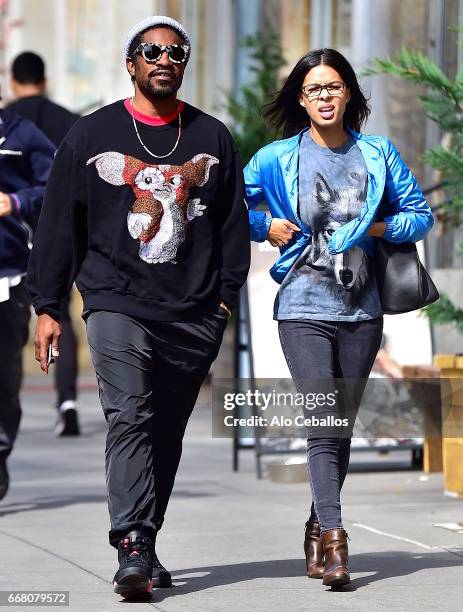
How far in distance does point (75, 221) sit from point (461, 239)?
6.22 metres

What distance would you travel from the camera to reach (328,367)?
20.5 ft

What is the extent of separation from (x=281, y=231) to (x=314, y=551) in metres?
1.09

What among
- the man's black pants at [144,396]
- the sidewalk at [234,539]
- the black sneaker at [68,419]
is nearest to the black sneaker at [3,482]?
the sidewalk at [234,539]

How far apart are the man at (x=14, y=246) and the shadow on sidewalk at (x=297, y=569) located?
2064 mm

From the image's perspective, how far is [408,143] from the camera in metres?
11.9

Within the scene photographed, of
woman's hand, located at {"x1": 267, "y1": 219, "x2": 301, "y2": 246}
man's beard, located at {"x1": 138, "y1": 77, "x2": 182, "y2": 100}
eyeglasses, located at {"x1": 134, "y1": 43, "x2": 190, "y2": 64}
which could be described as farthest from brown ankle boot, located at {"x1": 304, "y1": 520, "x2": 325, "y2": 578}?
eyeglasses, located at {"x1": 134, "y1": 43, "x2": 190, "y2": 64}

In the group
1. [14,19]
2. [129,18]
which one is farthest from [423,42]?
[14,19]

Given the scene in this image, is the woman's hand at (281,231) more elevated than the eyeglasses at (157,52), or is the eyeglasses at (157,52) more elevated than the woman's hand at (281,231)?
the eyeglasses at (157,52)

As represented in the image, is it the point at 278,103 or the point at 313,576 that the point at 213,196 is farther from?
the point at 313,576

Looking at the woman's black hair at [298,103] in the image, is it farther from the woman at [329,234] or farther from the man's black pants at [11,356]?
the man's black pants at [11,356]

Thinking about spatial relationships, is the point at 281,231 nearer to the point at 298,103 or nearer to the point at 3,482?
the point at 298,103

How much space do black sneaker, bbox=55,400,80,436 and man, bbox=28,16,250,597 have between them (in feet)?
21.0

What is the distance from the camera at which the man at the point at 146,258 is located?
5953 mm

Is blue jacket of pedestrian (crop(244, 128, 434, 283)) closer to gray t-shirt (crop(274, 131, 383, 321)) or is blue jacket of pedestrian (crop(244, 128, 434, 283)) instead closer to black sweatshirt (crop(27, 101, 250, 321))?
gray t-shirt (crop(274, 131, 383, 321))
